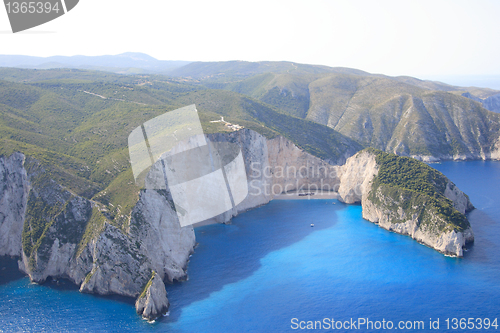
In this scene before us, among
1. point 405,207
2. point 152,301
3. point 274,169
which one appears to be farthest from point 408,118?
point 152,301

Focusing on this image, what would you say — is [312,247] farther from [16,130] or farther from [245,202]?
[16,130]

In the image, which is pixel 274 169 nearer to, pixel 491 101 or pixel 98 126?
pixel 98 126

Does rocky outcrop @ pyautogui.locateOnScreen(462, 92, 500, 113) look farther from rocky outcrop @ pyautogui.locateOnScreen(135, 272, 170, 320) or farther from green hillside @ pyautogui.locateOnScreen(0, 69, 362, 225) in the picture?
rocky outcrop @ pyautogui.locateOnScreen(135, 272, 170, 320)

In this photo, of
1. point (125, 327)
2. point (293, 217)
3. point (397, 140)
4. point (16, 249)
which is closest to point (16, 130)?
point (16, 249)

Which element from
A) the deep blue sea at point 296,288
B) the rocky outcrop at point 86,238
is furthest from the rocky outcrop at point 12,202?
the deep blue sea at point 296,288

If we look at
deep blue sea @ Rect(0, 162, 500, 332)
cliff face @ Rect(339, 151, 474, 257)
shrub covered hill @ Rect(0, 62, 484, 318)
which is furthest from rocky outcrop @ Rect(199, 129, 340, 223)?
deep blue sea @ Rect(0, 162, 500, 332)

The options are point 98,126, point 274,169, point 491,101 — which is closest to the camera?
point 98,126
